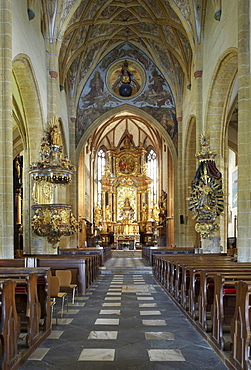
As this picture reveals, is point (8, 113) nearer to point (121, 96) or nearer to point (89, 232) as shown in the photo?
point (121, 96)

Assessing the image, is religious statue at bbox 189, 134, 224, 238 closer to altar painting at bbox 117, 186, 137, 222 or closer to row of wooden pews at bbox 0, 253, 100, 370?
row of wooden pews at bbox 0, 253, 100, 370

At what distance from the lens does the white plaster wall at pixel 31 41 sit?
13.1 m

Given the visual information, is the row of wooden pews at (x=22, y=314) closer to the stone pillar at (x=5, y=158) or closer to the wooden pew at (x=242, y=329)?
the wooden pew at (x=242, y=329)

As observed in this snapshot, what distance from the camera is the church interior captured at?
5293mm

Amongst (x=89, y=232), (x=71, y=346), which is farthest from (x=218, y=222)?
(x=89, y=232)

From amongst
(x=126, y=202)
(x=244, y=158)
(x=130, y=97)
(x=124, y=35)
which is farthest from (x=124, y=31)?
(x=126, y=202)

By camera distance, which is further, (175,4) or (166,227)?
(166,227)

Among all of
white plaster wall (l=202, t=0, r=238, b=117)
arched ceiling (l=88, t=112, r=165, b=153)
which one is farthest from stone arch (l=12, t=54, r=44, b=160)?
arched ceiling (l=88, t=112, r=165, b=153)

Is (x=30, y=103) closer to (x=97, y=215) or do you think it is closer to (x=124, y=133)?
(x=97, y=215)

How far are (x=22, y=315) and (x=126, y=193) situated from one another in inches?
1278

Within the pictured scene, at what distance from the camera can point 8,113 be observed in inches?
412

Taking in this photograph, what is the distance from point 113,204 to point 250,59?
2783 centimetres

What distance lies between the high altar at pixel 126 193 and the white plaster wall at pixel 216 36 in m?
20.6

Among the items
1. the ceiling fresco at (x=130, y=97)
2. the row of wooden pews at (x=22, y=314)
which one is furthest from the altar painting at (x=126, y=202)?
the row of wooden pews at (x=22, y=314)
